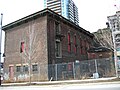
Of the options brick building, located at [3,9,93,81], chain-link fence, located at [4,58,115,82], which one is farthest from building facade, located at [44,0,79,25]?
chain-link fence, located at [4,58,115,82]

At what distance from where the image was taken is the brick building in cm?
2881

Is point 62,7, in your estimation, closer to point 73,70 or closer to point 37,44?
point 37,44

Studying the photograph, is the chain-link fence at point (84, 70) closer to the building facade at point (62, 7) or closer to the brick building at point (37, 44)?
the brick building at point (37, 44)

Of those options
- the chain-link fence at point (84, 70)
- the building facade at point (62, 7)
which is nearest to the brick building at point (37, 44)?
the chain-link fence at point (84, 70)

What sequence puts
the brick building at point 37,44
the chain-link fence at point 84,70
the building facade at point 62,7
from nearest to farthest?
the chain-link fence at point 84,70
the brick building at point 37,44
the building facade at point 62,7

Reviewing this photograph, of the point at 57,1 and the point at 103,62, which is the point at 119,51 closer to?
the point at 103,62

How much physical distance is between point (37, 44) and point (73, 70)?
706cm

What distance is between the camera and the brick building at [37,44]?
28812 millimetres

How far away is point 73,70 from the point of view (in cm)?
2747

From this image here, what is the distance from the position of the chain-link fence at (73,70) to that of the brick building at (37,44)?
15 centimetres

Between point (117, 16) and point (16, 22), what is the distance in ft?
60.6

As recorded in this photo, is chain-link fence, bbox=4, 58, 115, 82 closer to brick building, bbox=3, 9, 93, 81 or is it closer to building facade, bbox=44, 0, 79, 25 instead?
brick building, bbox=3, 9, 93, 81

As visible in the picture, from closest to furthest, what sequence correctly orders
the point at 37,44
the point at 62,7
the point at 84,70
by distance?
the point at 84,70 → the point at 37,44 → the point at 62,7

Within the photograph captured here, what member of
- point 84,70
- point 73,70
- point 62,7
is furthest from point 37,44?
point 62,7
